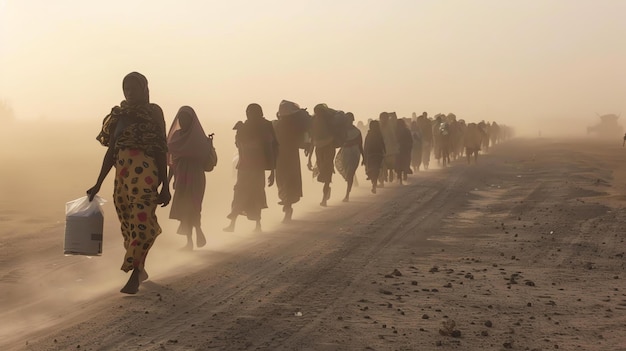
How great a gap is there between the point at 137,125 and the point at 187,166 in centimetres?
308

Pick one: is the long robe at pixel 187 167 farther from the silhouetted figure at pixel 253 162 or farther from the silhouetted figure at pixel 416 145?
the silhouetted figure at pixel 416 145

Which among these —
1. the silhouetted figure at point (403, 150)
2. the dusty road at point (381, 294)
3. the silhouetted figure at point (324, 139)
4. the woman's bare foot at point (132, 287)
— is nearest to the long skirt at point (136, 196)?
the woman's bare foot at point (132, 287)

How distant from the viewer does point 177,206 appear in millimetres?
11555

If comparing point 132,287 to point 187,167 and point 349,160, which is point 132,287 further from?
point 349,160

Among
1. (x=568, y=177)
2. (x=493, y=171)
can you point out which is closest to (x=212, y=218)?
(x=568, y=177)

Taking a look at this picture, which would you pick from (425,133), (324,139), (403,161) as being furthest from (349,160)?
(425,133)

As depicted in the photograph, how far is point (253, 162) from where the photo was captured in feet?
45.1

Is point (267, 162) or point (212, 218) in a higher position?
point (267, 162)

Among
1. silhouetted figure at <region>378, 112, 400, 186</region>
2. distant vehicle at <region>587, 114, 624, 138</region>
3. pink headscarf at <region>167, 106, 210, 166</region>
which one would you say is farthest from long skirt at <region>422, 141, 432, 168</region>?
distant vehicle at <region>587, 114, 624, 138</region>

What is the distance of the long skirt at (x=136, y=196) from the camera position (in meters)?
8.41

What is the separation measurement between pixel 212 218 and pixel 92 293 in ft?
25.0

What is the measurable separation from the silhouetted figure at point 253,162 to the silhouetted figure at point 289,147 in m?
1.43

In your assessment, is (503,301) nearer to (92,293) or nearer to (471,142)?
(92,293)

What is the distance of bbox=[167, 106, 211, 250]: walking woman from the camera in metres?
11.2
